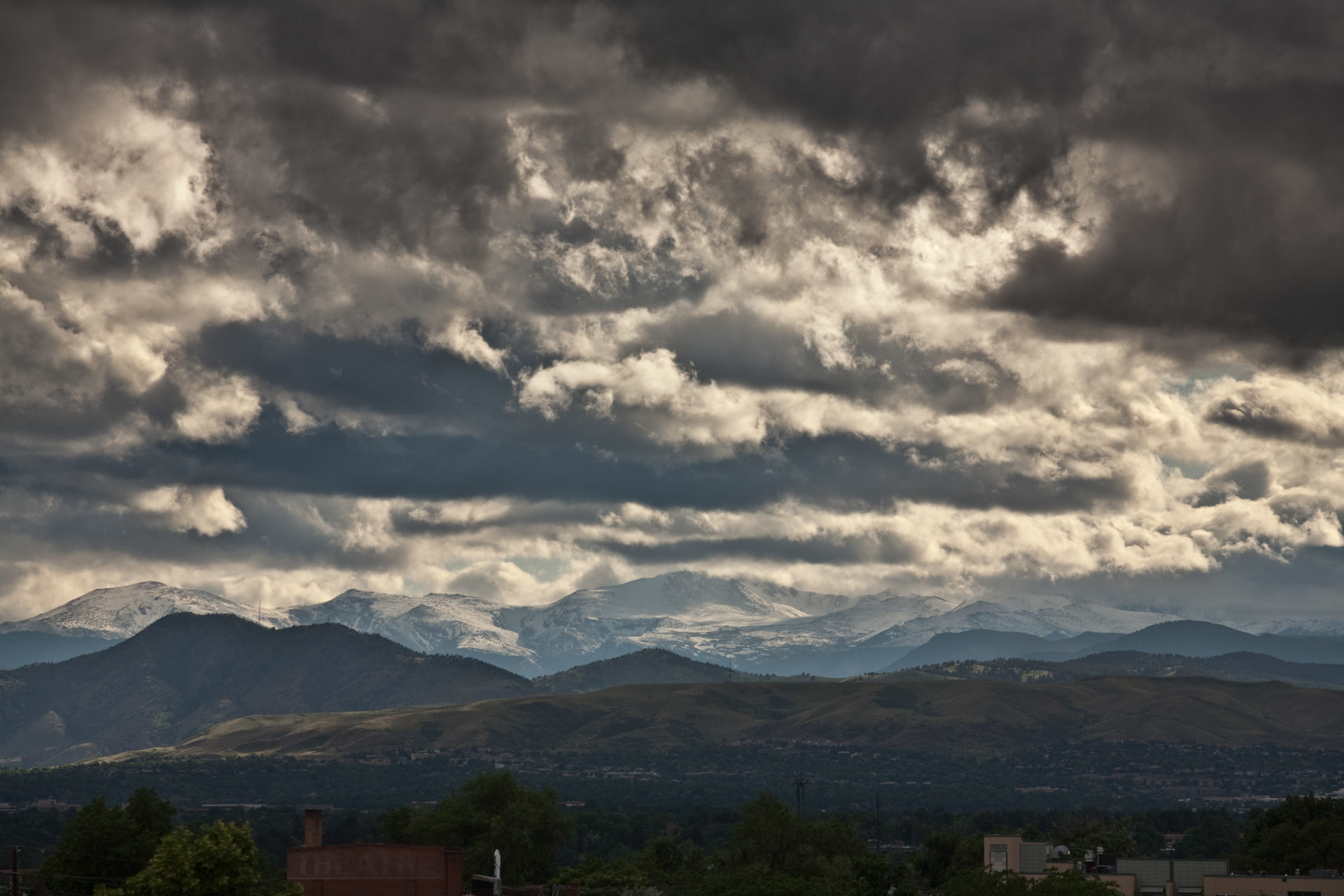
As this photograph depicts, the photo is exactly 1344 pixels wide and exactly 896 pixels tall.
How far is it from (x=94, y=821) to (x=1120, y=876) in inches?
4161

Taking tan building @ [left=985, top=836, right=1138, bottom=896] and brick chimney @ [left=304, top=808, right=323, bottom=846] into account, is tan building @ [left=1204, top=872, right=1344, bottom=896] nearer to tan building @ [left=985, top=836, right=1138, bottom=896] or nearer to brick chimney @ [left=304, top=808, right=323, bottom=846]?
tan building @ [left=985, top=836, right=1138, bottom=896]

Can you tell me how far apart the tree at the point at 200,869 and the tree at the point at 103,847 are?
6317cm

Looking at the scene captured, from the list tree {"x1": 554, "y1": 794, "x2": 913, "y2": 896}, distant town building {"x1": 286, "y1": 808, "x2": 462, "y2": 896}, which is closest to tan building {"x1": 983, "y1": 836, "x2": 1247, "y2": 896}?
tree {"x1": 554, "y1": 794, "x2": 913, "y2": 896}

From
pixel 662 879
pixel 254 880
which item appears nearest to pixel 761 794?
pixel 662 879

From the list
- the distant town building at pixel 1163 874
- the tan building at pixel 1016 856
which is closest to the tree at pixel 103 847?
the tan building at pixel 1016 856

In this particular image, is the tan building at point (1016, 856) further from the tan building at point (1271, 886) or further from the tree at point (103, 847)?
the tree at point (103, 847)

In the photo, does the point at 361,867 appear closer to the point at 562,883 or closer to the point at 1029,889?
the point at 1029,889

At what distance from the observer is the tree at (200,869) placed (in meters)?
94.2

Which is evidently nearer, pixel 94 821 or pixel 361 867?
pixel 361 867

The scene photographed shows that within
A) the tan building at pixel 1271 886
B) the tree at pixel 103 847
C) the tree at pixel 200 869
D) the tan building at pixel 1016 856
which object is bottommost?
the tan building at pixel 1271 886

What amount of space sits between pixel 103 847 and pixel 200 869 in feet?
248

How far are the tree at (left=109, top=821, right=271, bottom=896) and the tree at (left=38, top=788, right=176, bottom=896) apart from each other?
6317 centimetres

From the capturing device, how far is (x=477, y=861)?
190m

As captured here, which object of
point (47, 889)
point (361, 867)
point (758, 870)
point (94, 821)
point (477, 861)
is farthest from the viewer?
point (477, 861)
